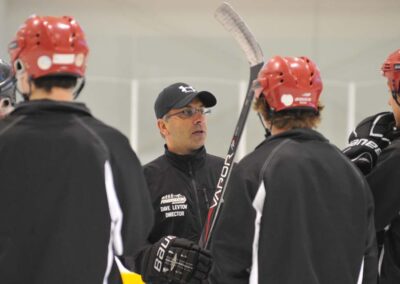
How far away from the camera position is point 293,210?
2.28 metres

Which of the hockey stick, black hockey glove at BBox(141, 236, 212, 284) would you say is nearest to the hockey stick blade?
the hockey stick

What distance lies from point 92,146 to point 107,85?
17.1ft

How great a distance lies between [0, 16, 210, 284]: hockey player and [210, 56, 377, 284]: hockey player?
315 millimetres

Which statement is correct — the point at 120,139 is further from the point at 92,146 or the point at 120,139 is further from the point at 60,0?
the point at 60,0

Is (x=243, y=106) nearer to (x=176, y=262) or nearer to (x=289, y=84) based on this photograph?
(x=289, y=84)

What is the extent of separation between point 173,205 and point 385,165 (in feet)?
2.78

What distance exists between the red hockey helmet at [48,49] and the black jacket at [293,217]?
1.91 ft

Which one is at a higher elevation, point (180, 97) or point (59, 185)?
point (180, 97)

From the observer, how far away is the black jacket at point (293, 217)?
228cm

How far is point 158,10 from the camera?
739cm

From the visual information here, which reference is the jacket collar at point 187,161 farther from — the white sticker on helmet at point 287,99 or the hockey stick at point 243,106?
the white sticker on helmet at point 287,99

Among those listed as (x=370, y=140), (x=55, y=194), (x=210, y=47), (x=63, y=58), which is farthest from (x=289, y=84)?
(x=210, y=47)

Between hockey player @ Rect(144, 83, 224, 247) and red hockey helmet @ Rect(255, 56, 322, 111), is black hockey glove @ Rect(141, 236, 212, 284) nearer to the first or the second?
hockey player @ Rect(144, 83, 224, 247)

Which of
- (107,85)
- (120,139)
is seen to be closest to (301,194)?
(120,139)
